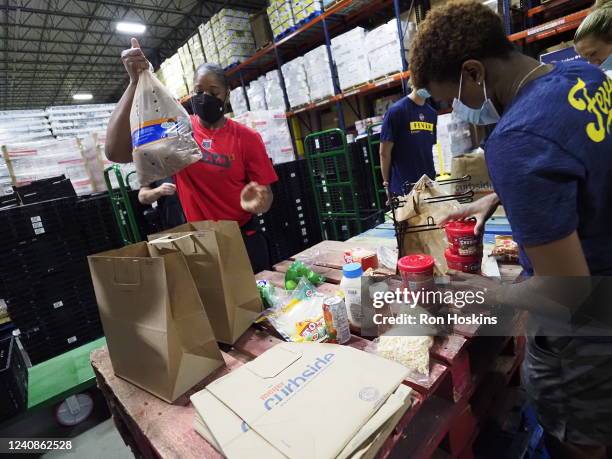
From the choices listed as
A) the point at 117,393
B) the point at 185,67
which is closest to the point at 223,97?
the point at 117,393

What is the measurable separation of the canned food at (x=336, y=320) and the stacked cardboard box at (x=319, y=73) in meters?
4.88

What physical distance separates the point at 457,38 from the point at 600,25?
1.72 m

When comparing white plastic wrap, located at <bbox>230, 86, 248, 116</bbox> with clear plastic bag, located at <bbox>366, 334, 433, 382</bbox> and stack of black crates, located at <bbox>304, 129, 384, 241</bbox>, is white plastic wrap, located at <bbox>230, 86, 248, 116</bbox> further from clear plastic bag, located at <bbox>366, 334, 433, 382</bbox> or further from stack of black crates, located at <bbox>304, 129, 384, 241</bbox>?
clear plastic bag, located at <bbox>366, 334, 433, 382</bbox>

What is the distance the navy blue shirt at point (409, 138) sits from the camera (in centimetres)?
291

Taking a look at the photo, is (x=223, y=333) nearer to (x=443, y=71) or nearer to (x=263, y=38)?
(x=443, y=71)

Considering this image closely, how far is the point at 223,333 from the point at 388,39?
4480mm

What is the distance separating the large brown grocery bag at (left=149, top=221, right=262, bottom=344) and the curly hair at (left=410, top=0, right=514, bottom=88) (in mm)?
772

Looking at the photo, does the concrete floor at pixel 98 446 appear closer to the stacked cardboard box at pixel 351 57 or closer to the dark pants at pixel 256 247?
the dark pants at pixel 256 247

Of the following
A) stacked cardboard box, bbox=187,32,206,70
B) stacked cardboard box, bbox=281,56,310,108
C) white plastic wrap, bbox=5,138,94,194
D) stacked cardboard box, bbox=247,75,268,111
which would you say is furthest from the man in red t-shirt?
stacked cardboard box, bbox=187,32,206,70

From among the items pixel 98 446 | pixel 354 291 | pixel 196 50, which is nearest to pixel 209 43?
pixel 196 50

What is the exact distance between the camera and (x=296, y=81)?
5648mm

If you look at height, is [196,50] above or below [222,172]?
above

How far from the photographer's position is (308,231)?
16.8ft

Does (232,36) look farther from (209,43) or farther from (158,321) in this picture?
(158,321)
